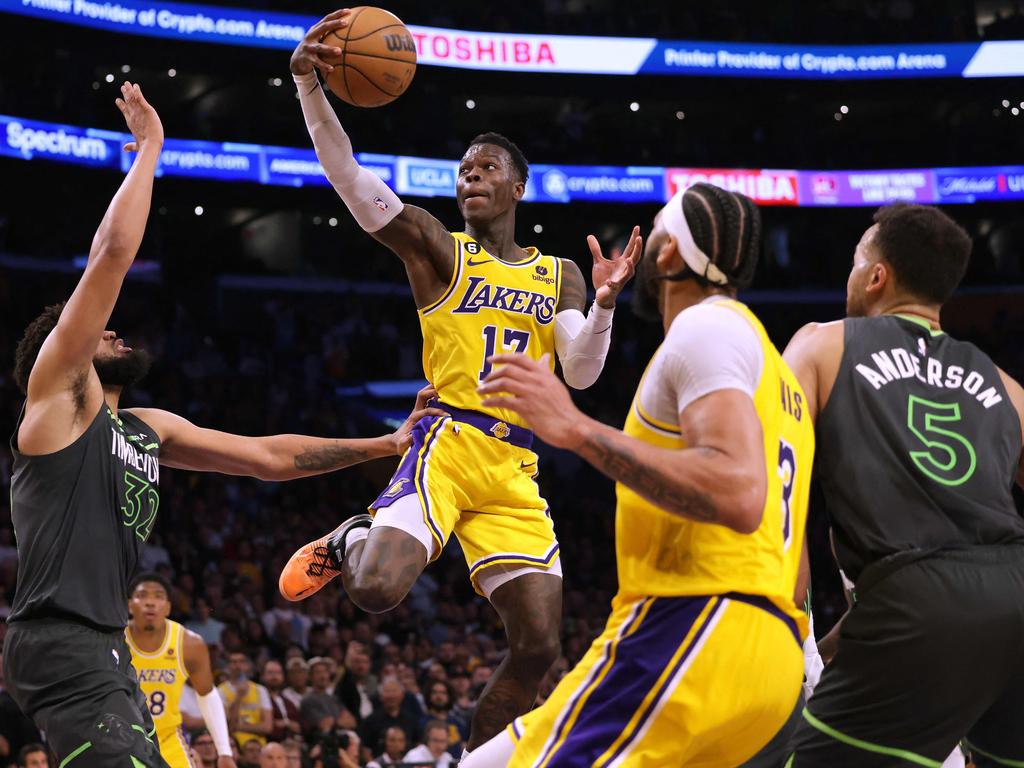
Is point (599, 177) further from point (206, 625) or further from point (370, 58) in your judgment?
point (370, 58)

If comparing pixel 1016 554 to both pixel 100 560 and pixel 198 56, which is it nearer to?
pixel 100 560

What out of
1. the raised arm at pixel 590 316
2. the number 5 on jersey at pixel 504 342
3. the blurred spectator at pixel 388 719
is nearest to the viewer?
the raised arm at pixel 590 316

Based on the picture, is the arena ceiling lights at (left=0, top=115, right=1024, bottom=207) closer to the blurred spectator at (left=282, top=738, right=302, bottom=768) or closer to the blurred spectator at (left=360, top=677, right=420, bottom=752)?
the blurred spectator at (left=360, top=677, right=420, bottom=752)

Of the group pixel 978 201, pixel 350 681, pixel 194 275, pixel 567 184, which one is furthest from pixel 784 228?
pixel 350 681

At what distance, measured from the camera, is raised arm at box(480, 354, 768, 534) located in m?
2.89

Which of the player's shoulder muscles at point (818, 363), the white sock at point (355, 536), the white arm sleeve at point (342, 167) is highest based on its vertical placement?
the white arm sleeve at point (342, 167)

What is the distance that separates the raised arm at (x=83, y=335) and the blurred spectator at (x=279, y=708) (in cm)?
739

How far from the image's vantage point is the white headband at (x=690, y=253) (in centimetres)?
330

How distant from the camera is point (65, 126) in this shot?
2033cm

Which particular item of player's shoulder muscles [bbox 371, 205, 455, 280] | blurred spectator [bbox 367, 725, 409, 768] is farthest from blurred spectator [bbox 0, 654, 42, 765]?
player's shoulder muscles [bbox 371, 205, 455, 280]

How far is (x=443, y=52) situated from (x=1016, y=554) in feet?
70.6

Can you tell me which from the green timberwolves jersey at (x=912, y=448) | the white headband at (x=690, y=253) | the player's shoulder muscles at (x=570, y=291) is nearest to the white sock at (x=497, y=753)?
the green timberwolves jersey at (x=912, y=448)

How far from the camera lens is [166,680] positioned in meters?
8.39

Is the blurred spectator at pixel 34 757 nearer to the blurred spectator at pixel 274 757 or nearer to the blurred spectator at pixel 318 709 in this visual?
the blurred spectator at pixel 274 757
